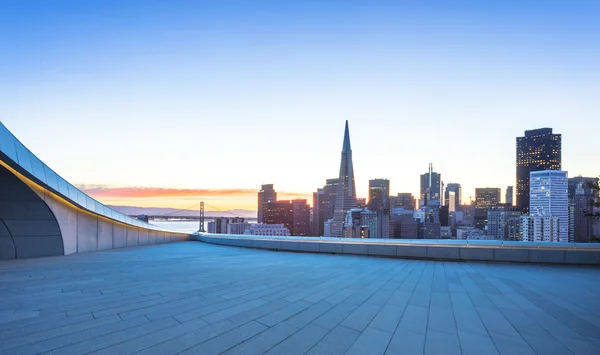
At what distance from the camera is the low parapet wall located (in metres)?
10.0

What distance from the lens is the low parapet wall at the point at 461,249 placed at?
10.0 meters

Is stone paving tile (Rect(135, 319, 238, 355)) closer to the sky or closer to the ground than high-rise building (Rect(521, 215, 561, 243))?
closer to the sky

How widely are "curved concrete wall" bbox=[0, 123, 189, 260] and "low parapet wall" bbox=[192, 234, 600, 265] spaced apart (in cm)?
1073

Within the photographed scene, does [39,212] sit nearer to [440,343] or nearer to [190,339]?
[190,339]

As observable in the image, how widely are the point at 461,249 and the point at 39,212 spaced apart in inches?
723

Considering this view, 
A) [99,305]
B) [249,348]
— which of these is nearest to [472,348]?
[249,348]

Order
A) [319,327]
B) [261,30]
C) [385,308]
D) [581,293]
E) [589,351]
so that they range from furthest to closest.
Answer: [261,30] → [581,293] → [385,308] → [319,327] → [589,351]

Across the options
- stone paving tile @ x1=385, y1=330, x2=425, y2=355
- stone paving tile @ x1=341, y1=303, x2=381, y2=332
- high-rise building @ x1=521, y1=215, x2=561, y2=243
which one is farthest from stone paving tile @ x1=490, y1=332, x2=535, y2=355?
high-rise building @ x1=521, y1=215, x2=561, y2=243

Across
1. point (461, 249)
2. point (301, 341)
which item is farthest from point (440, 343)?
point (461, 249)

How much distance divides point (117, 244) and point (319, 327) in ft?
57.4

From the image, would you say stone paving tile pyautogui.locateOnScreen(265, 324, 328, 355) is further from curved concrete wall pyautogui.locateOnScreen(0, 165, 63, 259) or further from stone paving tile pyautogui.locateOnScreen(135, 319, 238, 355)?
curved concrete wall pyautogui.locateOnScreen(0, 165, 63, 259)

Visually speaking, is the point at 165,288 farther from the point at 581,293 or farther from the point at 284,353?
the point at 581,293

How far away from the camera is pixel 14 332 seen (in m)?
3.79

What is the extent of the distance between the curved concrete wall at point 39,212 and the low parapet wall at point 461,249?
35.2ft
